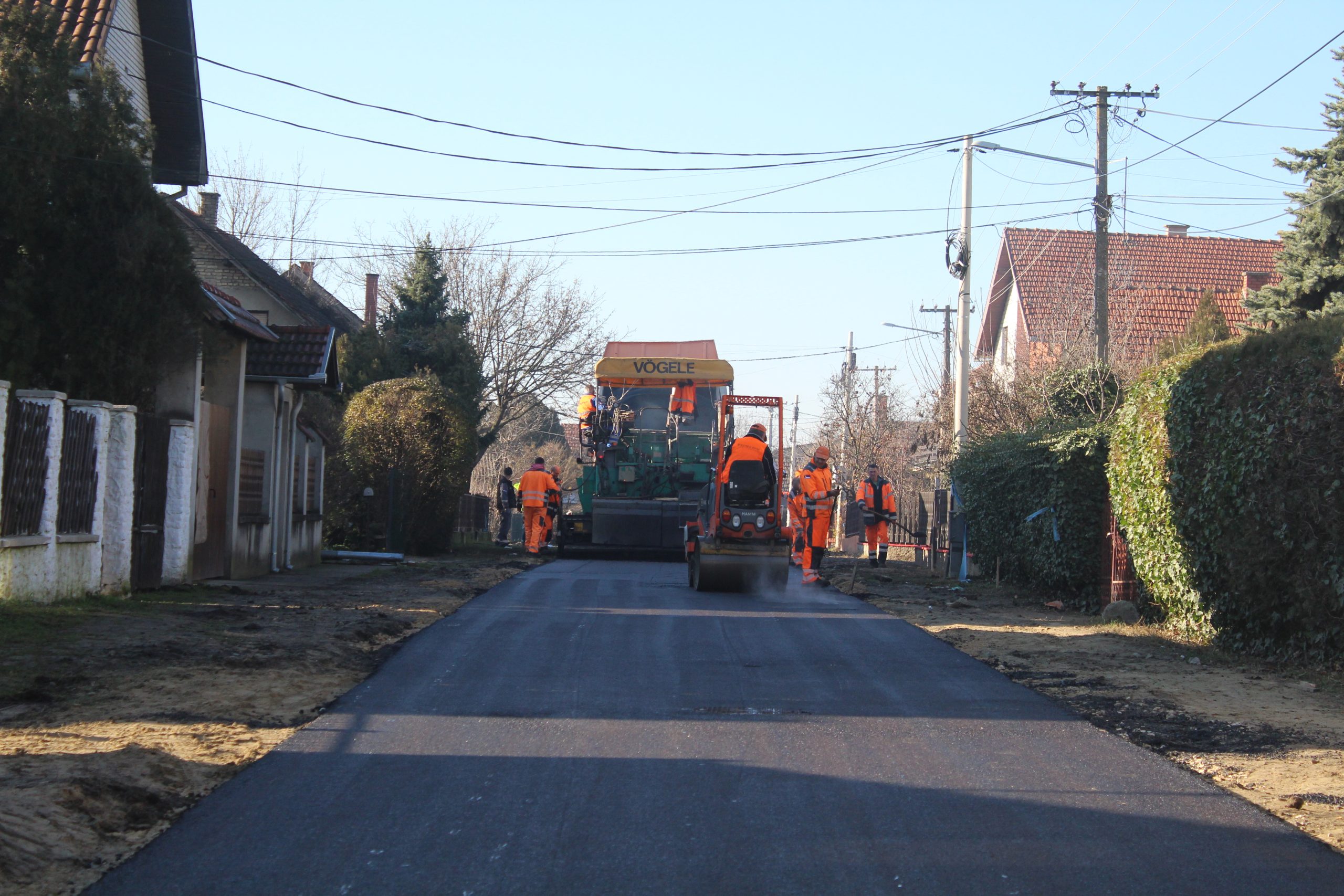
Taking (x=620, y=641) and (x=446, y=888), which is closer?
(x=446, y=888)

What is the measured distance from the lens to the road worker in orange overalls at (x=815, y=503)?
17750mm

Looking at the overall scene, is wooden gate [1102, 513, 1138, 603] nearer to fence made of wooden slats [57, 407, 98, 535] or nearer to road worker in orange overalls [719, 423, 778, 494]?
road worker in orange overalls [719, 423, 778, 494]

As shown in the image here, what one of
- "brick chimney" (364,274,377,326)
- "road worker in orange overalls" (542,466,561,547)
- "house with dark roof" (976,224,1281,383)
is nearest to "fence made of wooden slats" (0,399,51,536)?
"road worker in orange overalls" (542,466,561,547)

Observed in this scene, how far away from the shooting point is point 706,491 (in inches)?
670

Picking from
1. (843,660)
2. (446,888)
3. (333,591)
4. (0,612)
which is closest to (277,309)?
(333,591)

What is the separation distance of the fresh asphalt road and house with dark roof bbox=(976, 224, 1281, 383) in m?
20.1

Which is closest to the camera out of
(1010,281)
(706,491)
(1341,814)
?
(1341,814)

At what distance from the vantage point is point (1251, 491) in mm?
9672

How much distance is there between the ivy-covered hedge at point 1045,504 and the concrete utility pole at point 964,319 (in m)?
3.40

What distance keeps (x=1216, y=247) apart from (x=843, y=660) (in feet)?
113

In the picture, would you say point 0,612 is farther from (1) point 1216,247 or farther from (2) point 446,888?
(1) point 1216,247

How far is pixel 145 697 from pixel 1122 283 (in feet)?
87.6

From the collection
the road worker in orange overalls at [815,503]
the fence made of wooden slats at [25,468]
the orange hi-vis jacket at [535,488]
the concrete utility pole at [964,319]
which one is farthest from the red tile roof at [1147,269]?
the fence made of wooden slats at [25,468]

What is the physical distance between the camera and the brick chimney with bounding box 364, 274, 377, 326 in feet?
133
